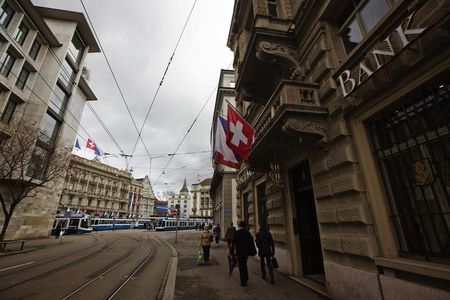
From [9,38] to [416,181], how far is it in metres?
28.1

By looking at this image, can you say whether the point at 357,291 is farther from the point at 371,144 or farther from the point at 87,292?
the point at 87,292

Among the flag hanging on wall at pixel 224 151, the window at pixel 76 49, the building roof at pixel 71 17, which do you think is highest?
the building roof at pixel 71 17

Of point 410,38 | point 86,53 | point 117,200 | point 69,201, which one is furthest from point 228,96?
point 117,200

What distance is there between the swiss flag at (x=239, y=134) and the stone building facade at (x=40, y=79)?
656 inches

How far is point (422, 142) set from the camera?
12.2 feet

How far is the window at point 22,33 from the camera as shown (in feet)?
66.6

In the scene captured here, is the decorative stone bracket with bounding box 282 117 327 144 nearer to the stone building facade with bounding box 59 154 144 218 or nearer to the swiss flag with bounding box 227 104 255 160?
the swiss flag with bounding box 227 104 255 160

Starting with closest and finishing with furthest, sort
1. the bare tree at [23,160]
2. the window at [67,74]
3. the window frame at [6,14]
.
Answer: the bare tree at [23,160]
the window frame at [6,14]
the window at [67,74]

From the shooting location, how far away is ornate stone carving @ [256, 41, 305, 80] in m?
7.01

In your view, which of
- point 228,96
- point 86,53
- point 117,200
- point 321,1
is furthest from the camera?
point 117,200

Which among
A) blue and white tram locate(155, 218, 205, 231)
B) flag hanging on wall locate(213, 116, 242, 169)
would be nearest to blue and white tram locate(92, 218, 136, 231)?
blue and white tram locate(155, 218, 205, 231)

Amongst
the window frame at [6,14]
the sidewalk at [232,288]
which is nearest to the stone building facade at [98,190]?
the window frame at [6,14]

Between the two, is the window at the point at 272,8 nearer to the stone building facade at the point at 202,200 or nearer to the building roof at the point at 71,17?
the building roof at the point at 71,17

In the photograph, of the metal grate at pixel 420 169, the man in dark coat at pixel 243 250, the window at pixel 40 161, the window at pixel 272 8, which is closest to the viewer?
the metal grate at pixel 420 169
